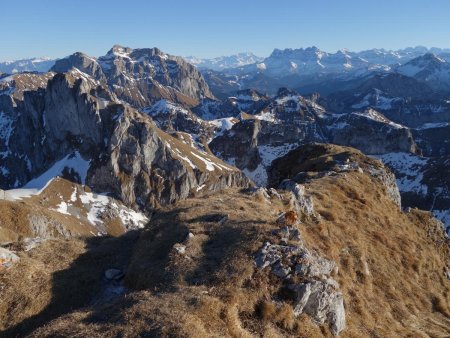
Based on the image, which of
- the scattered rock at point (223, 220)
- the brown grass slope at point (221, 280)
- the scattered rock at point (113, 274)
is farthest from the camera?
the scattered rock at point (223, 220)

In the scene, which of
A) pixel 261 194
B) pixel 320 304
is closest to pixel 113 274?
pixel 320 304

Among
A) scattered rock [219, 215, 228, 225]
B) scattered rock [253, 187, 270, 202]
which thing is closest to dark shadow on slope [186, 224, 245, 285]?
scattered rock [219, 215, 228, 225]

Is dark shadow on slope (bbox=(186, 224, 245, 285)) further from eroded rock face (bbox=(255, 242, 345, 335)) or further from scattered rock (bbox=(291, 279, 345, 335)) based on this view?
scattered rock (bbox=(291, 279, 345, 335))

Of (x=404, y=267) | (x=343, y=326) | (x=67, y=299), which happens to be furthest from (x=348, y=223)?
(x=67, y=299)

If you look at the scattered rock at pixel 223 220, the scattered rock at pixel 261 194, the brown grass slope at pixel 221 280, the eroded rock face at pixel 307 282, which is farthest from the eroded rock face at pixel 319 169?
the eroded rock face at pixel 307 282

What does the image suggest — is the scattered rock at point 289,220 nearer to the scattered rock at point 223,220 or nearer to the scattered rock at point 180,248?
the scattered rock at point 223,220

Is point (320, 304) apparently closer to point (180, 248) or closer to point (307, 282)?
point (307, 282)
